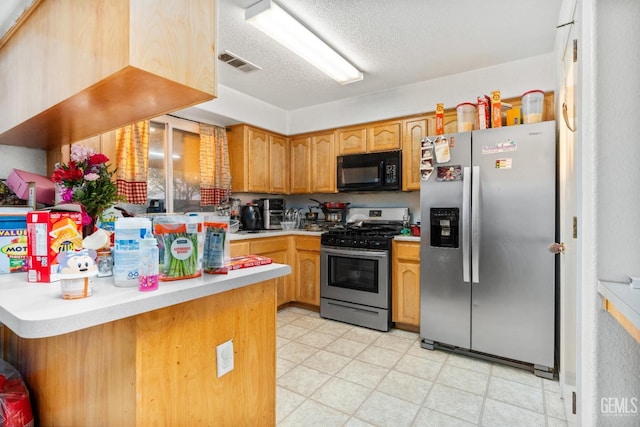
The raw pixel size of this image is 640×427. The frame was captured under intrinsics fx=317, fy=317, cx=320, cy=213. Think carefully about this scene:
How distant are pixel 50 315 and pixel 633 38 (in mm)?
1836

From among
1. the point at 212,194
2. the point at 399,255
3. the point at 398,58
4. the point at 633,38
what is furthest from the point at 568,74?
the point at 212,194

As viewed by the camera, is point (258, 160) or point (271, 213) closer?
point (258, 160)

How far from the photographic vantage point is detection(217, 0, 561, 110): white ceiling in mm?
2051

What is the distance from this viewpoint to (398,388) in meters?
2.10

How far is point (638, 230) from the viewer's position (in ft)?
3.39

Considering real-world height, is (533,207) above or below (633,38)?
below

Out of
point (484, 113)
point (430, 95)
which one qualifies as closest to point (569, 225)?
point (484, 113)

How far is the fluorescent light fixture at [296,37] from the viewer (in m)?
2.01

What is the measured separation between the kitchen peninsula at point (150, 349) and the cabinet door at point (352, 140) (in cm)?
267

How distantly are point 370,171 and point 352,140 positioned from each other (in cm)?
49

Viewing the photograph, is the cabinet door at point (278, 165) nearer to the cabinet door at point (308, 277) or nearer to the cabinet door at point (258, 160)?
the cabinet door at point (258, 160)

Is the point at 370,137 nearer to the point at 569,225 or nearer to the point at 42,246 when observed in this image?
the point at 569,225

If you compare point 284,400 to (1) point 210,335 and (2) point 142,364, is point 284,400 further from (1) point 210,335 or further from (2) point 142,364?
(2) point 142,364

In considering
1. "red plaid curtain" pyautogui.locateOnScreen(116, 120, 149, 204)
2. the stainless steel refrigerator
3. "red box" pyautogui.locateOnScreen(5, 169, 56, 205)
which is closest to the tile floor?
the stainless steel refrigerator
